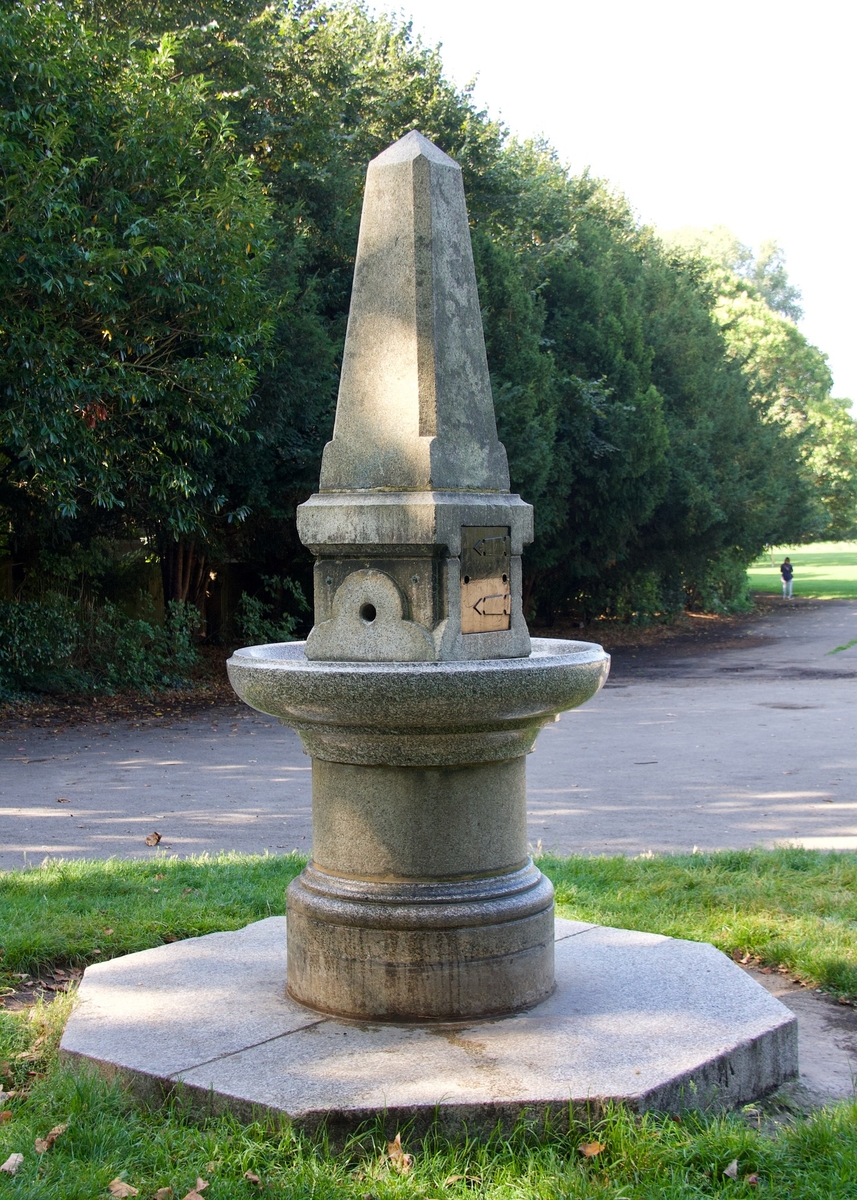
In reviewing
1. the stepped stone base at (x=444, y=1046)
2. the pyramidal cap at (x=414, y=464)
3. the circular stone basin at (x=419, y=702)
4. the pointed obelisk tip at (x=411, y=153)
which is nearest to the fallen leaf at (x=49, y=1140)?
the stepped stone base at (x=444, y=1046)

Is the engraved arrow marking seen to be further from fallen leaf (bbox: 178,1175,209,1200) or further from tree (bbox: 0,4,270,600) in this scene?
tree (bbox: 0,4,270,600)

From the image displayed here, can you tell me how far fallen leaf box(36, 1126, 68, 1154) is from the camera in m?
3.45

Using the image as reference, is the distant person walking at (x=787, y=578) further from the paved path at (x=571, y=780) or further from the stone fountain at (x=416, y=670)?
the stone fountain at (x=416, y=670)

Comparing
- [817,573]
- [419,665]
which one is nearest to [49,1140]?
[419,665]

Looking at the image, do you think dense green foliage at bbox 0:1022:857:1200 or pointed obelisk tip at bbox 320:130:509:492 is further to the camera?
pointed obelisk tip at bbox 320:130:509:492

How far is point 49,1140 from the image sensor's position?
350 centimetres

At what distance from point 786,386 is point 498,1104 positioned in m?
47.4

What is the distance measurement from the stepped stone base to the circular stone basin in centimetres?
92

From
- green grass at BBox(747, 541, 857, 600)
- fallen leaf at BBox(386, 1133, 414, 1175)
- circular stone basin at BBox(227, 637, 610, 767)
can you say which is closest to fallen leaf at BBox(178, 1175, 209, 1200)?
fallen leaf at BBox(386, 1133, 414, 1175)

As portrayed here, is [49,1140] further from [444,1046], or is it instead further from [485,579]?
[485,579]

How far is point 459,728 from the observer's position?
4.00 metres

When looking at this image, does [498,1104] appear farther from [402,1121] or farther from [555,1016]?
[555,1016]

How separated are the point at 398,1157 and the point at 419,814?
117cm

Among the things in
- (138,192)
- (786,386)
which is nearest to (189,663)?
(138,192)
